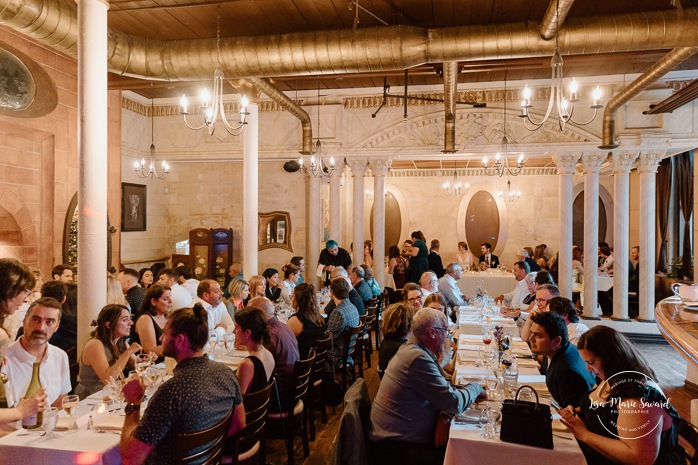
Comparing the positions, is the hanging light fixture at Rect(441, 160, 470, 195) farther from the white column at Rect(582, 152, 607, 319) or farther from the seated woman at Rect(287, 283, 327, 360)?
the seated woman at Rect(287, 283, 327, 360)

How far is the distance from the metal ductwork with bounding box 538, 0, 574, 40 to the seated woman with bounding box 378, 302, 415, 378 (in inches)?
117

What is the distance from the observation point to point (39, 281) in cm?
650

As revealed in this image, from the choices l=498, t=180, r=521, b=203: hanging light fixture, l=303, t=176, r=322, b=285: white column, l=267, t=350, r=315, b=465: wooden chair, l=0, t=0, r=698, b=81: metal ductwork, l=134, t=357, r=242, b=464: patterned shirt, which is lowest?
l=267, t=350, r=315, b=465: wooden chair

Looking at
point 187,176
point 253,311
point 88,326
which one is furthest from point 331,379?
point 187,176

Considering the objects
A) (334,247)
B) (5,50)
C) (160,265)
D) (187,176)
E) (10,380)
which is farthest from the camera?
(187,176)

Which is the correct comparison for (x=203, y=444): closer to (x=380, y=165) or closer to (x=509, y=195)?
(x=380, y=165)

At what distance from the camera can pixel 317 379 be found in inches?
185

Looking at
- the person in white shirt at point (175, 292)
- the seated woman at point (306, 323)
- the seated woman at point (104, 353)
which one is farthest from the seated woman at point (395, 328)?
the person in white shirt at point (175, 292)

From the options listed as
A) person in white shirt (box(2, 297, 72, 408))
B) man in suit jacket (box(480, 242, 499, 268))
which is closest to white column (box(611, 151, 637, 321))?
man in suit jacket (box(480, 242, 499, 268))

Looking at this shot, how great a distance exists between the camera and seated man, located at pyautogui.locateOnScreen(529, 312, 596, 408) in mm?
Result: 3154

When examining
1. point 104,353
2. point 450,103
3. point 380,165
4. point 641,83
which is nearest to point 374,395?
point 104,353

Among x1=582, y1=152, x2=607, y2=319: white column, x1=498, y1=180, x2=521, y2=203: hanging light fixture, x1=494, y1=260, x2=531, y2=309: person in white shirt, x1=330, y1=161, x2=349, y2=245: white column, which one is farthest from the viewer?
x1=498, y1=180, x2=521, y2=203: hanging light fixture

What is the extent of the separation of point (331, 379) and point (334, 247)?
473 centimetres

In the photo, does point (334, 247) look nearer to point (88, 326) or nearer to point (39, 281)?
point (39, 281)
